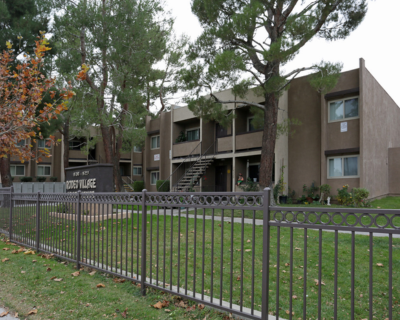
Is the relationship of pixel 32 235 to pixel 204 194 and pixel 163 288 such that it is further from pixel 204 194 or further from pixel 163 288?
→ pixel 204 194

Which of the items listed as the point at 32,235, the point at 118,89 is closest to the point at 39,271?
the point at 32,235

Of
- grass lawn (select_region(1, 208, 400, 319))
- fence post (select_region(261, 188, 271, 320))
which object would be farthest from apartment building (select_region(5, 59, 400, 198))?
fence post (select_region(261, 188, 271, 320))

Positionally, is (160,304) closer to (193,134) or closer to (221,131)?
(221,131)

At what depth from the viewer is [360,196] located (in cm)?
1464

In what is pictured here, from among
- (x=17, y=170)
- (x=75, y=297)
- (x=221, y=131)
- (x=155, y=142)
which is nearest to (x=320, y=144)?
(x=221, y=131)

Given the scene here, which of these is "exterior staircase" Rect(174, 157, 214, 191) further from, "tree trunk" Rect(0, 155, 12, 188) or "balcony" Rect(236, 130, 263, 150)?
"tree trunk" Rect(0, 155, 12, 188)

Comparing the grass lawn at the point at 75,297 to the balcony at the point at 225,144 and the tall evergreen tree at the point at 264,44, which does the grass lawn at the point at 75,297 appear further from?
the balcony at the point at 225,144

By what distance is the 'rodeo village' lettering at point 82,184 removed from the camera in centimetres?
1288

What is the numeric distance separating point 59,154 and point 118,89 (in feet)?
64.4

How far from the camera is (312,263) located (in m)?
6.32

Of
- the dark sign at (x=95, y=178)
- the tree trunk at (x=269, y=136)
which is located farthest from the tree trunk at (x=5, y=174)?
the tree trunk at (x=269, y=136)

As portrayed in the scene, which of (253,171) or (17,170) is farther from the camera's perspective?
(17,170)

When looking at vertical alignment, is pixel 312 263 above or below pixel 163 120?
below

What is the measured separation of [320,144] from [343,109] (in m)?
2.06
